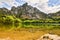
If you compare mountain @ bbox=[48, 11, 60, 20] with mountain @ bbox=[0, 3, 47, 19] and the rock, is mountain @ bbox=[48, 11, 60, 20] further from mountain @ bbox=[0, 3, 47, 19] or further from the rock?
the rock

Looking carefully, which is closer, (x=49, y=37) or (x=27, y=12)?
(x=49, y=37)

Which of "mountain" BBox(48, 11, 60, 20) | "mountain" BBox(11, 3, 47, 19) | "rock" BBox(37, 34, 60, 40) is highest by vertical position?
"mountain" BBox(11, 3, 47, 19)

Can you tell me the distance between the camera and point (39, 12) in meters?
4.25

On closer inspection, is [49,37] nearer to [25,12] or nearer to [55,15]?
[55,15]

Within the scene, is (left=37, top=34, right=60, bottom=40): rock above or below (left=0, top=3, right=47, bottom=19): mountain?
below

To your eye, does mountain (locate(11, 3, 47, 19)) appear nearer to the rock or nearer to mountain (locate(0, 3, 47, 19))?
mountain (locate(0, 3, 47, 19))

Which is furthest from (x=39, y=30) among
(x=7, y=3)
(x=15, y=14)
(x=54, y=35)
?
(x=7, y=3)

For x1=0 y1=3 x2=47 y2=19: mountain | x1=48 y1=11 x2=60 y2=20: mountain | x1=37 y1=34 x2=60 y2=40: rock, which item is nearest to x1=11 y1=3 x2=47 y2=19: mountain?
x1=0 y1=3 x2=47 y2=19: mountain

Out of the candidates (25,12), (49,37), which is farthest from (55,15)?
(25,12)

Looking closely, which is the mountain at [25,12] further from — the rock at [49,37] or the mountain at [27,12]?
the rock at [49,37]

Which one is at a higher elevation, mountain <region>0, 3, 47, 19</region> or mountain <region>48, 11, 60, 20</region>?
mountain <region>0, 3, 47, 19</region>

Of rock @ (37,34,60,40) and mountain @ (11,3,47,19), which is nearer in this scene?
rock @ (37,34,60,40)

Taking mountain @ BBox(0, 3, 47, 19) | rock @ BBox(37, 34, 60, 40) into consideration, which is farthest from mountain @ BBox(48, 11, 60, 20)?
rock @ BBox(37, 34, 60, 40)

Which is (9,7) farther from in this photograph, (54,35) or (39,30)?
(54,35)
